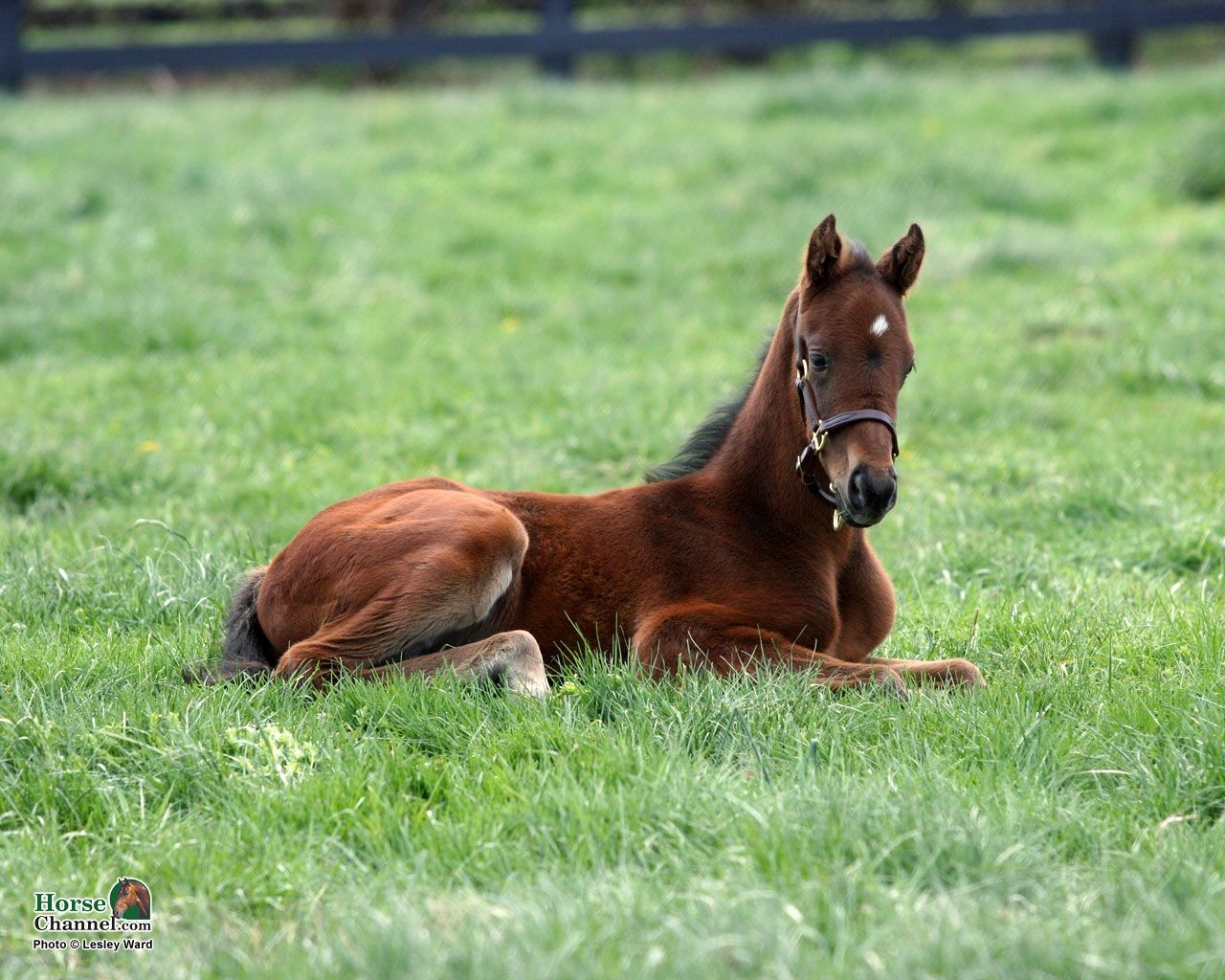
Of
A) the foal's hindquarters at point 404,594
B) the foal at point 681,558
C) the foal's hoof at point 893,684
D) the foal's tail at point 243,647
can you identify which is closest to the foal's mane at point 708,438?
the foal at point 681,558

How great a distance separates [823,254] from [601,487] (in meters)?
2.80

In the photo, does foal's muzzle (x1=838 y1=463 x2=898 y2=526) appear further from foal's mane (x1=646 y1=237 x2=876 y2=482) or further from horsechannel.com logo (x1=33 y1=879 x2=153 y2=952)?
horsechannel.com logo (x1=33 y1=879 x2=153 y2=952)

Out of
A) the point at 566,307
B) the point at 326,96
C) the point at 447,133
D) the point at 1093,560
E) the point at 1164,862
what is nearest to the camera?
the point at 1164,862

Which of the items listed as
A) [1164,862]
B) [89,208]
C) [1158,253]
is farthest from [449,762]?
[89,208]

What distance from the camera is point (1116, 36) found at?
16031 millimetres

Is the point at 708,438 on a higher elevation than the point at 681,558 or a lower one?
higher

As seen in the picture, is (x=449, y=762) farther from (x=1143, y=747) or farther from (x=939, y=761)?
(x=1143, y=747)

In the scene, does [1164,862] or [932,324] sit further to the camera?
[932,324]

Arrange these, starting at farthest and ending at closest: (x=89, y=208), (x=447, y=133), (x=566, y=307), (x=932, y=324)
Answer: (x=447, y=133), (x=89, y=208), (x=566, y=307), (x=932, y=324)

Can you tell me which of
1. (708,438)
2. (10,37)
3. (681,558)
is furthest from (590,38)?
(681,558)

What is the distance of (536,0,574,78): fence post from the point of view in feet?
51.4

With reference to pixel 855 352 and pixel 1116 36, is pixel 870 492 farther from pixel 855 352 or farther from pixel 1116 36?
pixel 1116 36

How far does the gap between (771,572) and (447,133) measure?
10.4 m

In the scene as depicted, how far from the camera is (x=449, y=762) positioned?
12.0 feet
